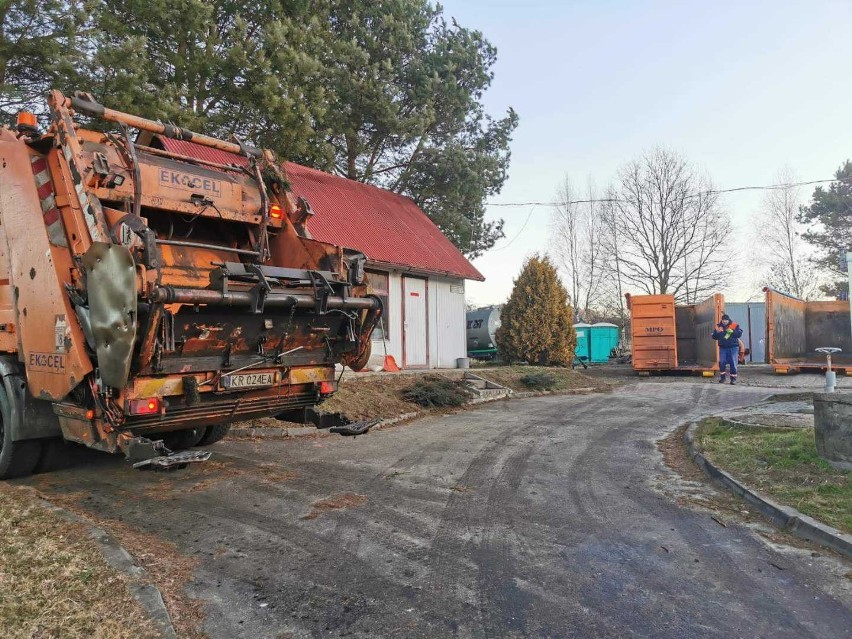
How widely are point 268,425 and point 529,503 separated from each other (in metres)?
4.75

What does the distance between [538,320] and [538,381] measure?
14.0ft

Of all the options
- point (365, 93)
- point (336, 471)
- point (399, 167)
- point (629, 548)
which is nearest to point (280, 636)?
point (629, 548)

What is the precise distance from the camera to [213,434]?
7.40 m

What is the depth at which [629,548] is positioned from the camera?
4234mm

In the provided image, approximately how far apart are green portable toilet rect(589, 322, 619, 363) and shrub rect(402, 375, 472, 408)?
52.7 ft

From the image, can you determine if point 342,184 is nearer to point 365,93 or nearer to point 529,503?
point 365,93

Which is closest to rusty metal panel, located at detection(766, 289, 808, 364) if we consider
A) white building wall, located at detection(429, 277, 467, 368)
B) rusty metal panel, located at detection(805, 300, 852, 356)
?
rusty metal panel, located at detection(805, 300, 852, 356)

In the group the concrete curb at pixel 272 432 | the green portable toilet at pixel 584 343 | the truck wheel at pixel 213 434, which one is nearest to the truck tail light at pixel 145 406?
the truck wheel at pixel 213 434

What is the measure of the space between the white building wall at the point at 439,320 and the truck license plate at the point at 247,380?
9752 mm

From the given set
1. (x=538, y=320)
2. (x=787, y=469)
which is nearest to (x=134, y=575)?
(x=787, y=469)

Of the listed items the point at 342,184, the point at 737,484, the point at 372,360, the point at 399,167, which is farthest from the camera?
the point at 399,167

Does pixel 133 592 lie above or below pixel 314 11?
below

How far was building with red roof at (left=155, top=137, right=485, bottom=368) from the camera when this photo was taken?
15.4 m

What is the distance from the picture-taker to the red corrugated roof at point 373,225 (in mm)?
15328
